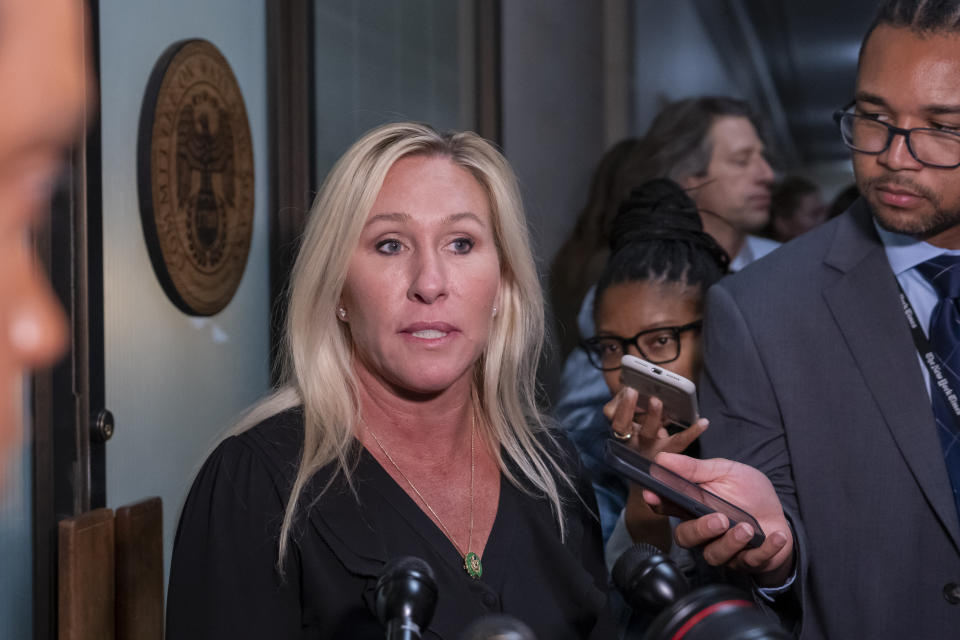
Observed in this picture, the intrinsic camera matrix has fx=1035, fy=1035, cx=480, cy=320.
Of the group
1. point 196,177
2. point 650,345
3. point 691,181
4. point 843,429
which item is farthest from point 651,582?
point 691,181

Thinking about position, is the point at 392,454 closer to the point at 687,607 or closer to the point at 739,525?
the point at 739,525

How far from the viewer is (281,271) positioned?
2910 mm

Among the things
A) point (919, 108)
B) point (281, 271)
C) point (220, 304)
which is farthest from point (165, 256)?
point (919, 108)

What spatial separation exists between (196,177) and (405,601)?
1.71 metres

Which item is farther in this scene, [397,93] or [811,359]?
[397,93]

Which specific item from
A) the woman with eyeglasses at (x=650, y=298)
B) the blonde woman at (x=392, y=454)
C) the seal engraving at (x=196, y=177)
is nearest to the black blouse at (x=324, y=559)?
the blonde woman at (x=392, y=454)

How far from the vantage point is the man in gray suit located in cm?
170

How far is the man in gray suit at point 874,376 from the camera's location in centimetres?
170

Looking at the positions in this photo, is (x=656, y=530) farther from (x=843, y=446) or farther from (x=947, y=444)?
(x=947, y=444)

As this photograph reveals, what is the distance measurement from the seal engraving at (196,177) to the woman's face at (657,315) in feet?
3.20

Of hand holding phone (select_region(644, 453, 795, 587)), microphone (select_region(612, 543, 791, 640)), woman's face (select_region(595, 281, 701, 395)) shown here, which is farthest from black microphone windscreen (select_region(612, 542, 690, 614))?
woman's face (select_region(595, 281, 701, 395))

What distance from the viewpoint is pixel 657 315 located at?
2398 mm

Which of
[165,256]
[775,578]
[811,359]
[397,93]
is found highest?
[397,93]

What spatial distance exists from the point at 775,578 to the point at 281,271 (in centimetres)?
169
